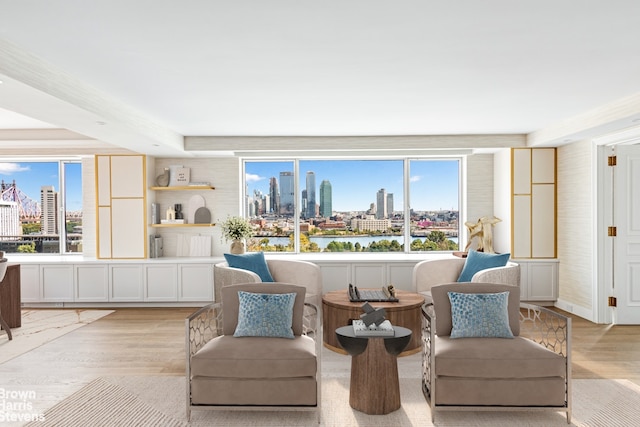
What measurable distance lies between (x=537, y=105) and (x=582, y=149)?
163cm

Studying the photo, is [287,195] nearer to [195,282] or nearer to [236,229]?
[236,229]

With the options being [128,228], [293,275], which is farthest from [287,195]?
[128,228]

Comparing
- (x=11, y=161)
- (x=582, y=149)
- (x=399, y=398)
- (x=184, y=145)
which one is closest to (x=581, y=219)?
(x=582, y=149)

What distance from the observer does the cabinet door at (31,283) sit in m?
6.91

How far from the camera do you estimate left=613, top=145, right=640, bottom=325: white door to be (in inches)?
→ 230

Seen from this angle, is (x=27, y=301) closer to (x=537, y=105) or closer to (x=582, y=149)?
(x=537, y=105)

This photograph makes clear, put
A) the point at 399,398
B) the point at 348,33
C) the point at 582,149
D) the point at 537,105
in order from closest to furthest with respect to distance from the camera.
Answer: the point at 348,33 → the point at 399,398 → the point at 537,105 → the point at 582,149

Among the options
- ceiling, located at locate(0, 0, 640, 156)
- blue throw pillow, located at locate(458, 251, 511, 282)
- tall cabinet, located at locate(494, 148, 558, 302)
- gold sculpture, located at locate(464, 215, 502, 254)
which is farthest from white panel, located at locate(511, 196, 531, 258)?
blue throw pillow, located at locate(458, 251, 511, 282)

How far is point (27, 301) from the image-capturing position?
274 inches

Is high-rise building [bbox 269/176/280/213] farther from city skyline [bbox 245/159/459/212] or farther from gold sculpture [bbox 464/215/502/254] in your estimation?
gold sculpture [bbox 464/215/502/254]

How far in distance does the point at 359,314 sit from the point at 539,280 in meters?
3.43

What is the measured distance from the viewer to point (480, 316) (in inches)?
142

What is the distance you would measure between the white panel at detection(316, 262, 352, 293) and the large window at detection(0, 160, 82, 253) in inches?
161

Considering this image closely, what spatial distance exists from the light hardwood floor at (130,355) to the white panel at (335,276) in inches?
79.3
